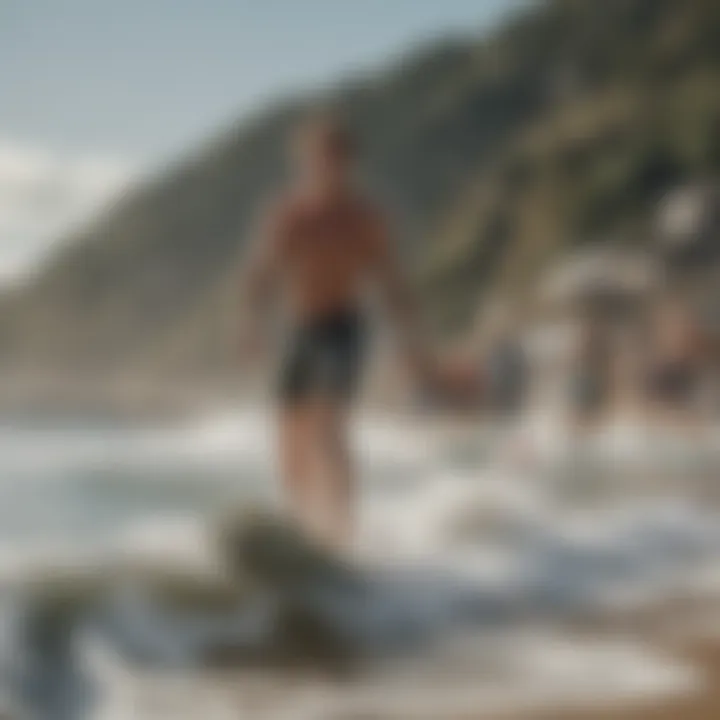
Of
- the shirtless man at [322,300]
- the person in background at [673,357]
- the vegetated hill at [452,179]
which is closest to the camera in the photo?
the vegetated hill at [452,179]

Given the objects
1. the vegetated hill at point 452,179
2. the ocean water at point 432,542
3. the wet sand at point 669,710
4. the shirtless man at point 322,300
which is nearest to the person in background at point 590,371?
the ocean water at point 432,542

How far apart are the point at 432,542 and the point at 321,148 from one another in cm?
62

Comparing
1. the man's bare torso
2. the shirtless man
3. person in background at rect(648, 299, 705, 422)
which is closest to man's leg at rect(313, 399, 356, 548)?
the shirtless man

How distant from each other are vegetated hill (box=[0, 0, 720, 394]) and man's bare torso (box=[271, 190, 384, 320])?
5 cm

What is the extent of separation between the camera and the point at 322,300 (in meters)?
2.29

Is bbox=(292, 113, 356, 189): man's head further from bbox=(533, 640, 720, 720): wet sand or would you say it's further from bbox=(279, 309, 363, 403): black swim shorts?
bbox=(533, 640, 720, 720): wet sand

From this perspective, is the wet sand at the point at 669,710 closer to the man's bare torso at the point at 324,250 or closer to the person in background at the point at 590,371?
the person in background at the point at 590,371

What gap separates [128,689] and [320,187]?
776 mm

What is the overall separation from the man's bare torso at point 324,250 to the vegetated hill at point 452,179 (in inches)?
1.9

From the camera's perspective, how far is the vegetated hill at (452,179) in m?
2.12

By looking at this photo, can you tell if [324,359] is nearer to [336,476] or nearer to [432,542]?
[336,476]

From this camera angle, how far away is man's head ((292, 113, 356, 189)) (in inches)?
87.9

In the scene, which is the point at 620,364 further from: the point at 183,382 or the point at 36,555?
the point at 36,555

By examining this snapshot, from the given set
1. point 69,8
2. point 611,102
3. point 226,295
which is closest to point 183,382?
point 226,295
